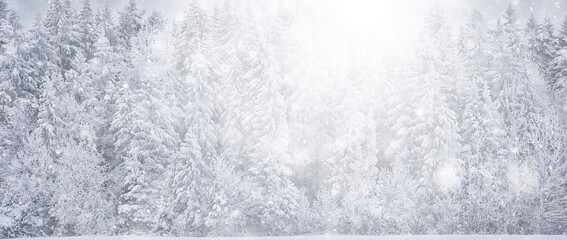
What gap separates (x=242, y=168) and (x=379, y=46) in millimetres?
15847

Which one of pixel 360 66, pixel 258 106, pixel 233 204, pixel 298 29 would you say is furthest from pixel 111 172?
pixel 360 66

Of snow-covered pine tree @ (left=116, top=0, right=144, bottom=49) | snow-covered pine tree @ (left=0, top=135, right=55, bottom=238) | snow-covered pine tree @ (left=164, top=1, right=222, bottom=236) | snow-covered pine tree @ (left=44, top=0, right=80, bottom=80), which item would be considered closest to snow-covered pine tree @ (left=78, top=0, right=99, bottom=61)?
snow-covered pine tree @ (left=44, top=0, right=80, bottom=80)

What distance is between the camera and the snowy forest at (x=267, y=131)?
3095cm

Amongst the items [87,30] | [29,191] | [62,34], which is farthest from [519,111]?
[62,34]

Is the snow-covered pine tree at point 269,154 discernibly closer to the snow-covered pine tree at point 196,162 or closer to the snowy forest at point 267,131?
the snowy forest at point 267,131

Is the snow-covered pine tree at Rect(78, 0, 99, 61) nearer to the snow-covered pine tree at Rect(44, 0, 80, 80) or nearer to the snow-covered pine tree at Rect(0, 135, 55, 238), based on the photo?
the snow-covered pine tree at Rect(44, 0, 80, 80)

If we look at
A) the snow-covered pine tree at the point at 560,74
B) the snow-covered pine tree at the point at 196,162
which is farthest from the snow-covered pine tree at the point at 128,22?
the snow-covered pine tree at the point at 560,74

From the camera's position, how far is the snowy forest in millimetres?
30953

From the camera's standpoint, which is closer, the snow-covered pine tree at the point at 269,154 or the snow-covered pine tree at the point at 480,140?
the snow-covered pine tree at the point at 480,140

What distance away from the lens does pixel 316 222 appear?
1284 inches

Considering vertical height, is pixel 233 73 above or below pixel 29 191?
above

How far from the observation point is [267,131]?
108ft

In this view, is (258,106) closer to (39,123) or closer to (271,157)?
(271,157)

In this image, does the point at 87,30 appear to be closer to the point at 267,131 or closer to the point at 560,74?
the point at 267,131
